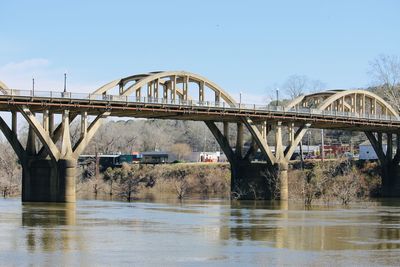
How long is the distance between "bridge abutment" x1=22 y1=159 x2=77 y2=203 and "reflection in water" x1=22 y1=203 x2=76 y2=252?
6.22 ft

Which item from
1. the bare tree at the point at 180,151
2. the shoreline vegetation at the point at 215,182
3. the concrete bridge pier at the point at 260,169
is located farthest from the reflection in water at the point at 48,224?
the bare tree at the point at 180,151

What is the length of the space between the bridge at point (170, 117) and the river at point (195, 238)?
11523mm

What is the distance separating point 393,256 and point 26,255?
552 inches

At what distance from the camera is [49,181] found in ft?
231

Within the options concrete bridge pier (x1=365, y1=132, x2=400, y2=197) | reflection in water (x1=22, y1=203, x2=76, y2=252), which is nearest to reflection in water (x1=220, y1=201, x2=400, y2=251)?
reflection in water (x1=22, y1=203, x2=76, y2=252)

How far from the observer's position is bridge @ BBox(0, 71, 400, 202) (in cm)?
6869

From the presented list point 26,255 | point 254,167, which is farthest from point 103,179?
point 26,255

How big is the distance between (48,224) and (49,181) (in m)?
24.6

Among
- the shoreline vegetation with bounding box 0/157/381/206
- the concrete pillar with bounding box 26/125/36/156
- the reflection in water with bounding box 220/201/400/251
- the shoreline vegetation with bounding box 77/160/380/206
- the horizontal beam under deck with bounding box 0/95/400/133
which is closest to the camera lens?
the reflection in water with bounding box 220/201/400/251

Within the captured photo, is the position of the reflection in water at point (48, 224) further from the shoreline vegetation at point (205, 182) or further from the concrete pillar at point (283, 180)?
the concrete pillar at point (283, 180)

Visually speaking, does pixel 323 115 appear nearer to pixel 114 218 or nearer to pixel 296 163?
pixel 296 163

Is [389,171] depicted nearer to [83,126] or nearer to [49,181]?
[83,126]

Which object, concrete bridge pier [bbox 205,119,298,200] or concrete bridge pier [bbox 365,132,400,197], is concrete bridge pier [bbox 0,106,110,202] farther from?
concrete bridge pier [bbox 365,132,400,197]

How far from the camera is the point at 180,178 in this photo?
11731 centimetres
